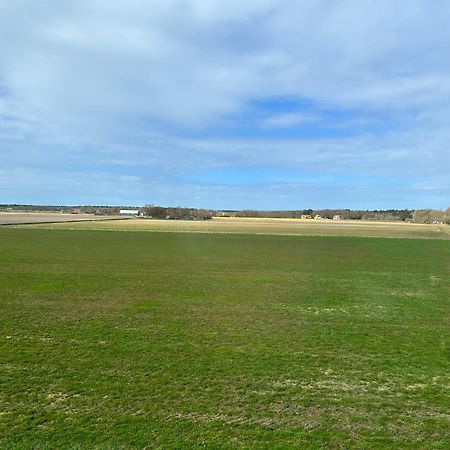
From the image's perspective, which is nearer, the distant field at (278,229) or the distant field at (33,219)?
the distant field at (278,229)

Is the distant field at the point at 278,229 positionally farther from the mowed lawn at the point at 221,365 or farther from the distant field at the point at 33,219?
the mowed lawn at the point at 221,365

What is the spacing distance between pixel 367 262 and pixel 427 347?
20.1m

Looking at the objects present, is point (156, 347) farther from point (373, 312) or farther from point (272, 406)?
point (373, 312)

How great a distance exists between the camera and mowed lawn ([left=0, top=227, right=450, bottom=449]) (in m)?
6.05

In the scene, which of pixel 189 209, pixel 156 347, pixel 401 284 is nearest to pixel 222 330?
pixel 156 347

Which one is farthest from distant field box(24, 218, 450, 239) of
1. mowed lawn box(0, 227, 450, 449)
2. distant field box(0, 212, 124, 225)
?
mowed lawn box(0, 227, 450, 449)

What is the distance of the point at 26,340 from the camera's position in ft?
33.2

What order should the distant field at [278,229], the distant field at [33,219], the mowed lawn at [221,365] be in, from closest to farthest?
the mowed lawn at [221,365] → the distant field at [278,229] → the distant field at [33,219]

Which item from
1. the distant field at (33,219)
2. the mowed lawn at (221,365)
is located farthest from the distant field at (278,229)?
the mowed lawn at (221,365)

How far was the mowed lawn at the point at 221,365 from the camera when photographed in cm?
605

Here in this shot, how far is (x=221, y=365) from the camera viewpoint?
344 inches

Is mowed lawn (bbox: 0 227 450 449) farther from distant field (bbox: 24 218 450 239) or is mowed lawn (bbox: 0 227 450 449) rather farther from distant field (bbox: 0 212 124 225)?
distant field (bbox: 0 212 124 225)

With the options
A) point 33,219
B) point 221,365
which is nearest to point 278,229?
point 33,219

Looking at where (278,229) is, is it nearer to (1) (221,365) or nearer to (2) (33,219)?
(2) (33,219)
